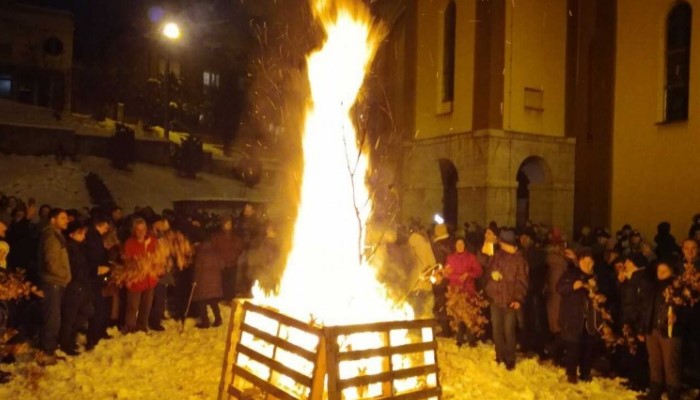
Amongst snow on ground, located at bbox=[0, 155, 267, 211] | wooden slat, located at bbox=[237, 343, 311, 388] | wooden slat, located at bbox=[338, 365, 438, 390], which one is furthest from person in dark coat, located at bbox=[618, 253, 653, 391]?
snow on ground, located at bbox=[0, 155, 267, 211]

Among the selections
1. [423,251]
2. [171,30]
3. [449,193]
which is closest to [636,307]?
[423,251]

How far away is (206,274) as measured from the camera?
34.3 feet

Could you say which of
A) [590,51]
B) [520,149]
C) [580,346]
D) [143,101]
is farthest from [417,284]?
[143,101]

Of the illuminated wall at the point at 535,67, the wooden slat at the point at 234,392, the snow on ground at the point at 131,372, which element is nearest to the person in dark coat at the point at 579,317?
the wooden slat at the point at 234,392

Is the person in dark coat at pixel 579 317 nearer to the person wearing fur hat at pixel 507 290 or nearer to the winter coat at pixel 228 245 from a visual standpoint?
the person wearing fur hat at pixel 507 290

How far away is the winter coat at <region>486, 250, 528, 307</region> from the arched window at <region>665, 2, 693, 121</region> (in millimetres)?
9894

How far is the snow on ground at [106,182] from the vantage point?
23.8 m

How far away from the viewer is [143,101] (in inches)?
1539

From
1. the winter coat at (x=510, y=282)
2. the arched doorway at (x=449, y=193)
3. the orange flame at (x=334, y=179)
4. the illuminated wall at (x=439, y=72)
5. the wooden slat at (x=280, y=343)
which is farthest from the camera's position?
the arched doorway at (x=449, y=193)

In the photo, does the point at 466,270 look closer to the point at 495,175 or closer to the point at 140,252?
the point at 140,252

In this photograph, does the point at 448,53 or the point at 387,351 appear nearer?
the point at 387,351

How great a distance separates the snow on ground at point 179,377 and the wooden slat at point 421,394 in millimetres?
1093

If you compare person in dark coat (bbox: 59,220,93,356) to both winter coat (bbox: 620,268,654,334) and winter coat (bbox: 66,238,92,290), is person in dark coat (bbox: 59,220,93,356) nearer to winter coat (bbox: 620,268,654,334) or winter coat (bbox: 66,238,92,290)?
winter coat (bbox: 66,238,92,290)

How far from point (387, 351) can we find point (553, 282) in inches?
159
